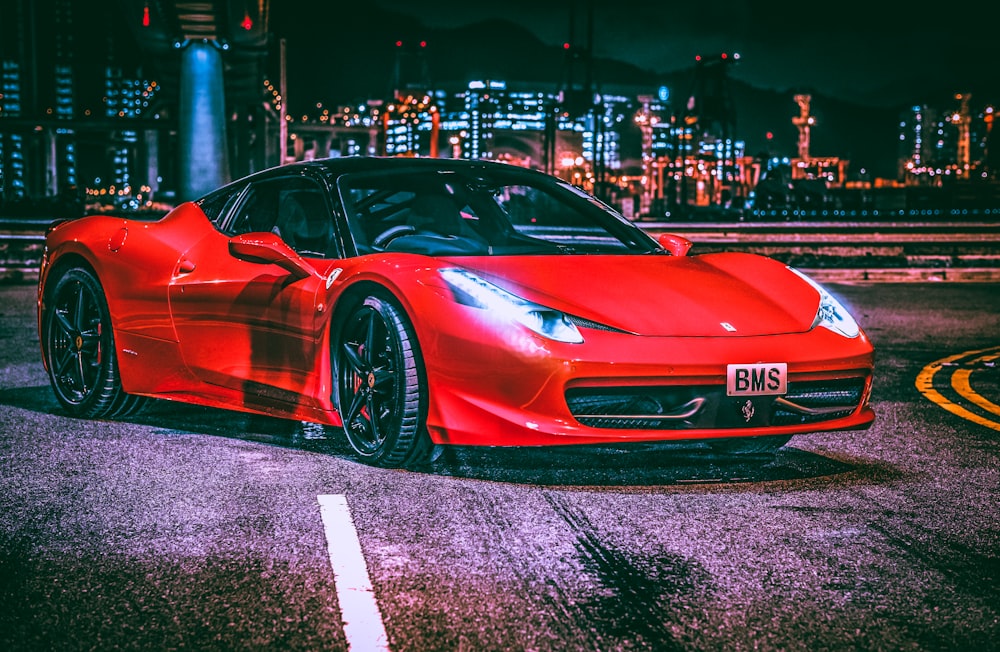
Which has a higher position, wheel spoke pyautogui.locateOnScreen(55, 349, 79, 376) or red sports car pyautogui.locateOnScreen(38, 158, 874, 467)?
red sports car pyautogui.locateOnScreen(38, 158, 874, 467)

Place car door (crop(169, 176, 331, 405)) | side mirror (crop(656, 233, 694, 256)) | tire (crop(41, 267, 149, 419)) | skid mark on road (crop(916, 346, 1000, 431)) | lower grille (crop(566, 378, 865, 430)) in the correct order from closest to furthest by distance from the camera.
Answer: lower grille (crop(566, 378, 865, 430))
car door (crop(169, 176, 331, 405))
side mirror (crop(656, 233, 694, 256))
tire (crop(41, 267, 149, 419))
skid mark on road (crop(916, 346, 1000, 431))

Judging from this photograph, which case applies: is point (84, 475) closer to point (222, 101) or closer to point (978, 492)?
point (978, 492)

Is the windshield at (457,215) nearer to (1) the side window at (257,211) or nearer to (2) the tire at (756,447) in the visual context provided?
(1) the side window at (257,211)

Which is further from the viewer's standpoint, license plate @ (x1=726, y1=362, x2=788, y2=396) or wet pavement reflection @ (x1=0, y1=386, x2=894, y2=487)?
wet pavement reflection @ (x1=0, y1=386, x2=894, y2=487)

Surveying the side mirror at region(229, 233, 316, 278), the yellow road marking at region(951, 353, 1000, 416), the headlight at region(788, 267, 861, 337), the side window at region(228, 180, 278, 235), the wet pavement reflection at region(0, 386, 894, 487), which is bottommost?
the yellow road marking at region(951, 353, 1000, 416)

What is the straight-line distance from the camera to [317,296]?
553 cm

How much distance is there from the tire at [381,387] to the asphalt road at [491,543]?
0.13 meters

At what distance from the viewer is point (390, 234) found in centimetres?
587

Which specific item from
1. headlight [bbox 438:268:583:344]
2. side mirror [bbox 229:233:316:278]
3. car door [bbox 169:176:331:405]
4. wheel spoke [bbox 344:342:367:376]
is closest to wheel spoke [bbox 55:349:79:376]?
car door [bbox 169:176:331:405]

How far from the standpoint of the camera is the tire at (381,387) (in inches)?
197

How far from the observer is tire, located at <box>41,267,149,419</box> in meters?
6.62

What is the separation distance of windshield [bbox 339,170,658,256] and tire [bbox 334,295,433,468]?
0.47 metres

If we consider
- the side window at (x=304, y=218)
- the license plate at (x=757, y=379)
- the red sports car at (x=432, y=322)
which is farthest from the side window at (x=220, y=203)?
the license plate at (x=757, y=379)

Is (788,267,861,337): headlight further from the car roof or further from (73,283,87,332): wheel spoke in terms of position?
(73,283,87,332): wheel spoke
